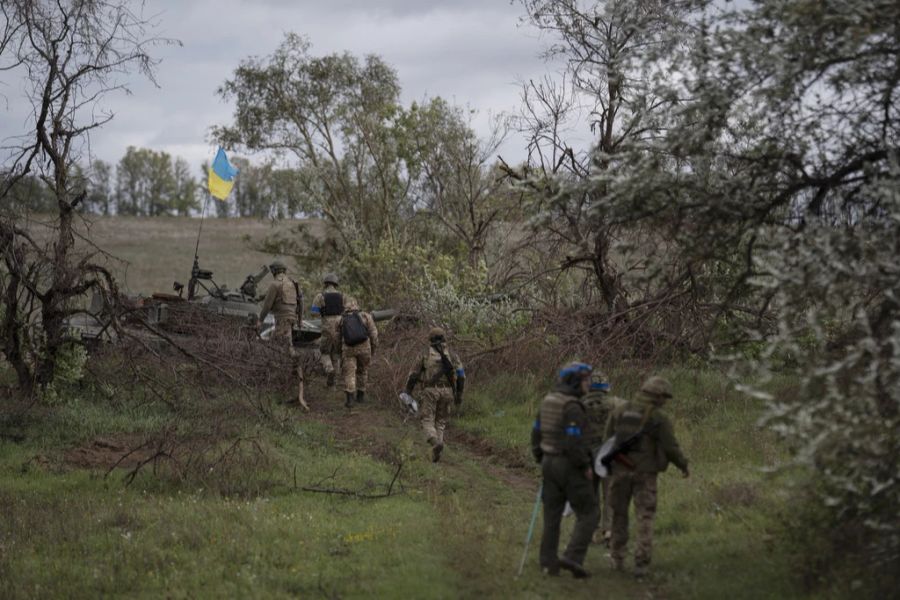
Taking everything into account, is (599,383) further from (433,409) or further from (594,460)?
(433,409)

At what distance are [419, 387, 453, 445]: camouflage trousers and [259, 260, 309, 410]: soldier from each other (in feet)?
13.5

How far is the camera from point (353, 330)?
17.2 metres

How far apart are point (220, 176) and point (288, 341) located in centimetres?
530

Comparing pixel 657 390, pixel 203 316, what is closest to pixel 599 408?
pixel 657 390

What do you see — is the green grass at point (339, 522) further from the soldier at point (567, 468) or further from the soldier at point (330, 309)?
the soldier at point (330, 309)

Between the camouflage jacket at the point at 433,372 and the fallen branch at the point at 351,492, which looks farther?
the camouflage jacket at the point at 433,372

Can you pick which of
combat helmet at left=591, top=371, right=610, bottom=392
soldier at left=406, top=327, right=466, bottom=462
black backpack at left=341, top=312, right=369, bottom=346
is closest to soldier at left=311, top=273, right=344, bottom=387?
black backpack at left=341, top=312, right=369, bottom=346

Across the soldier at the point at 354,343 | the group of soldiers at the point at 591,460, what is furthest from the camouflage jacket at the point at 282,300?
the group of soldiers at the point at 591,460

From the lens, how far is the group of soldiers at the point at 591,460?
875cm

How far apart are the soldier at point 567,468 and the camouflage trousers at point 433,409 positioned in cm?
499

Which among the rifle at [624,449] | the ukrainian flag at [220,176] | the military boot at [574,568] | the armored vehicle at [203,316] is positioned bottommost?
the military boot at [574,568]

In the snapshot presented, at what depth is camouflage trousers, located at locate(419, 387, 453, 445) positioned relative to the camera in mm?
13961

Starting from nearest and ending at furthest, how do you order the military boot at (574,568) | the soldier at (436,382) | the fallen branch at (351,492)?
the military boot at (574,568) → the fallen branch at (351,492) → the soldier at (436,382)

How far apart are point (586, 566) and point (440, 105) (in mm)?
25944
